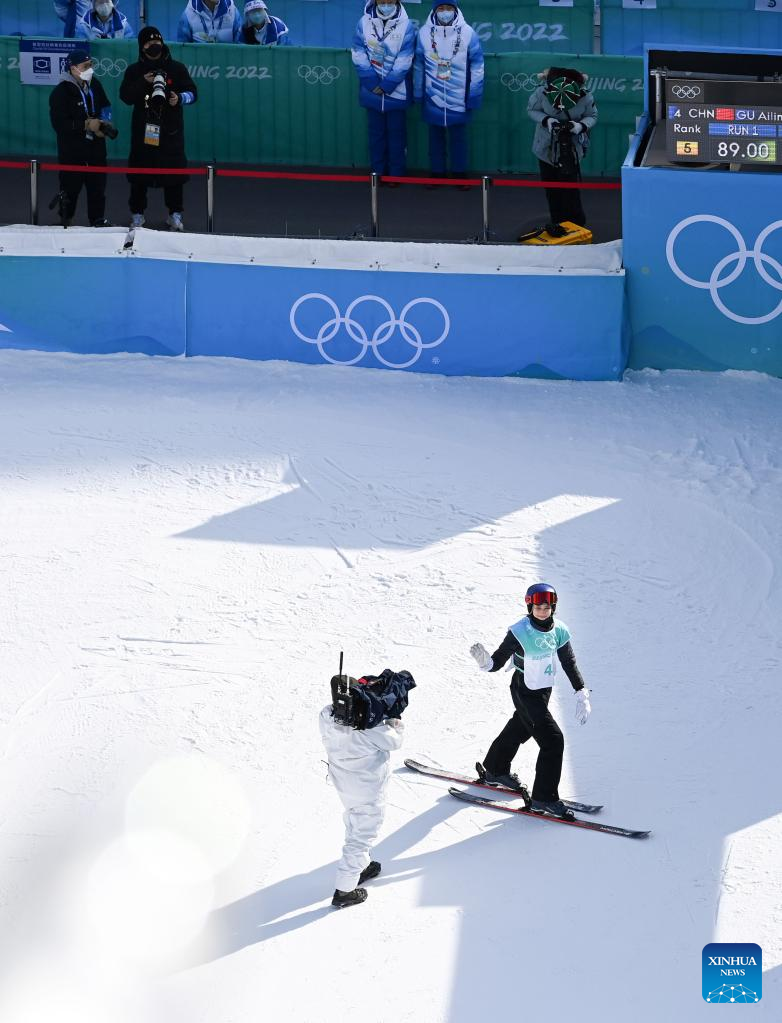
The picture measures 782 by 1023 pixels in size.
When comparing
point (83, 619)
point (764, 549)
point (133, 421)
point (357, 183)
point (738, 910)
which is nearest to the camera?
point (738, 910)

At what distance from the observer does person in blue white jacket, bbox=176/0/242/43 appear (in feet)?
55.3

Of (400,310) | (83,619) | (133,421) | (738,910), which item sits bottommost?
(738,910)

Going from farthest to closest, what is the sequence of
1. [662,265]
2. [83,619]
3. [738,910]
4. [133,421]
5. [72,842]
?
[662,265], [133,421], [83,619], [72,842], [738,910]

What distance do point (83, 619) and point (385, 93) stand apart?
7939 millimetres

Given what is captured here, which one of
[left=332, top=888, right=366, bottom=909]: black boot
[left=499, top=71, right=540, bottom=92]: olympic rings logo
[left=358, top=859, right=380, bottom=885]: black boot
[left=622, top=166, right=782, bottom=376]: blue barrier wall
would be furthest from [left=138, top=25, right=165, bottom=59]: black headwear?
[left=332, top=888, right=366, bottom=909]: black boot

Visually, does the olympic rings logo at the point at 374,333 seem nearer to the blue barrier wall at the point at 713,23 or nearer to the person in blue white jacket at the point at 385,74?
the person in blue white jacket at the point at 385,74

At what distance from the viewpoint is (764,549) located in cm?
1089

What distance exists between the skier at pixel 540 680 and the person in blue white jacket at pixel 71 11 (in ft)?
39.8

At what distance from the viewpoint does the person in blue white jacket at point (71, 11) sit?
56.7ft

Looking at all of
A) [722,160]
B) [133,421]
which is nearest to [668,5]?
[722,160]

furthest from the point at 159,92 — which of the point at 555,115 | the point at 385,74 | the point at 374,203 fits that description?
the point at 555,115

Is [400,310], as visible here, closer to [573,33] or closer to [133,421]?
[133,421]

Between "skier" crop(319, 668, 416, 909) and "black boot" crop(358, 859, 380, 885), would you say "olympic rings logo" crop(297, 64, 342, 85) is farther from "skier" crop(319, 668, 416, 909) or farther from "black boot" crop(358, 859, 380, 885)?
"black boot" crop(358, 859, 380, 885)

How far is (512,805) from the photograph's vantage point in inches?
315
